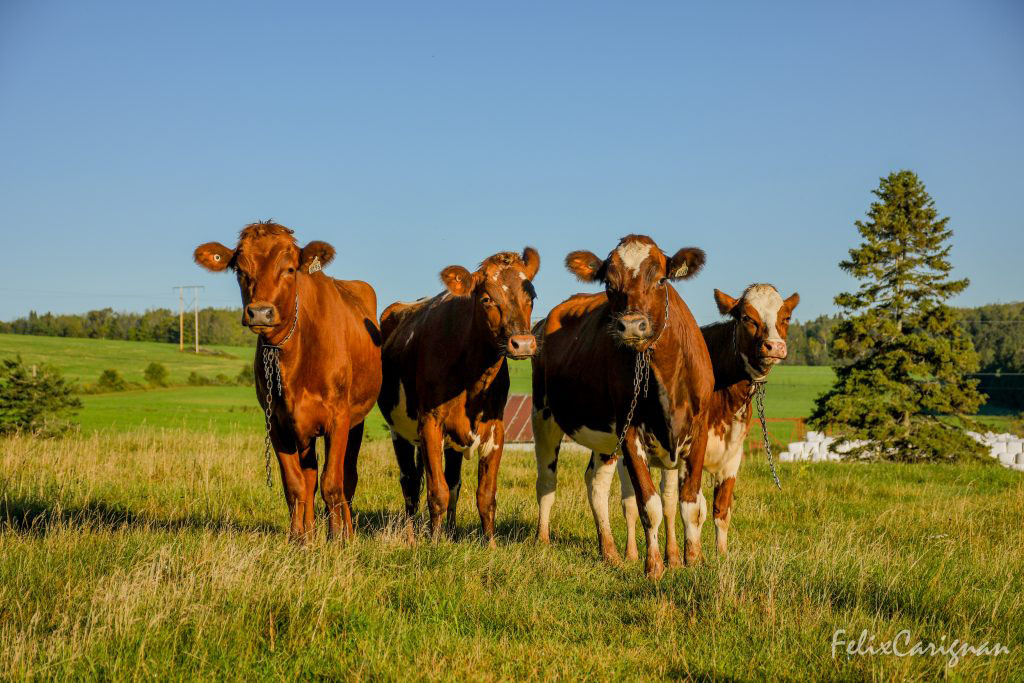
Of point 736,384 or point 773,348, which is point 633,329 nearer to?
point 773,348

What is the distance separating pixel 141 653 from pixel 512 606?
2.29m

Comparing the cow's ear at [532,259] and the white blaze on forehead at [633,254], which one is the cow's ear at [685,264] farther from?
the cow's ear at [532,259]

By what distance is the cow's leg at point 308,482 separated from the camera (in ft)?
24.8

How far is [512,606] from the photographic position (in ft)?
18.1

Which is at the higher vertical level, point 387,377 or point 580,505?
point 387,377

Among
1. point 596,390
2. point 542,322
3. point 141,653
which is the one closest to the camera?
point 141,653

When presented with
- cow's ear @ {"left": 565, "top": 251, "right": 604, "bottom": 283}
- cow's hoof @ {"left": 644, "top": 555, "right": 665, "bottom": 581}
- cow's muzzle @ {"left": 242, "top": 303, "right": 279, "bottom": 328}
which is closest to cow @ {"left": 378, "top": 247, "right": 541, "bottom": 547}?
cow's ear @ {"left": 565, "top": 251, "right": 604, "bottom": 283}

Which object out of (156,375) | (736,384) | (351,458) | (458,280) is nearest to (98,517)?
(351,458)

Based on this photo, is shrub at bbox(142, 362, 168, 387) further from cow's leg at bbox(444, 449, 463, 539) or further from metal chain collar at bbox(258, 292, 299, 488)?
metal chain collar at bbox(258, 292, 299, 488)

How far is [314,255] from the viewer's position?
297 inches

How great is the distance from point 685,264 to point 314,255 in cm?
337

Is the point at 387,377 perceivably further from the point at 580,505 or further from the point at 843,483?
the point at 843,483

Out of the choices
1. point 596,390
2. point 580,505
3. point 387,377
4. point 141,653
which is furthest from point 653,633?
point 580,505

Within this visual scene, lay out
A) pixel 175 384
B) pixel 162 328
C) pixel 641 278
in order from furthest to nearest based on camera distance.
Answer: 1. pixel 162 328
2. pixel 175 384
3. pixel 641 278
